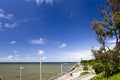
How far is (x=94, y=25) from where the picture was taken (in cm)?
2550

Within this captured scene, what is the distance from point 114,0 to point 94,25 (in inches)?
139

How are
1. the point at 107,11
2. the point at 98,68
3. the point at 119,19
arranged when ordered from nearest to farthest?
the point at 119,19, the point at 107,11, the point at 98,68

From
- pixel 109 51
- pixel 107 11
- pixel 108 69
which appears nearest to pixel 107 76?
pixel 108 69

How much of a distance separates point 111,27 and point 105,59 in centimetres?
353

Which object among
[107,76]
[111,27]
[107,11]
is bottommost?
[107,76]

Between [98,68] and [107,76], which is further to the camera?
[98,68]

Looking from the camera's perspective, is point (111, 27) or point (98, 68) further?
point (98, 68)

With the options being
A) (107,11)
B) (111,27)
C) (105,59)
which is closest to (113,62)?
(105,59)

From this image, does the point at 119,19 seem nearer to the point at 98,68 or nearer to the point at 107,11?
the point at 107,11

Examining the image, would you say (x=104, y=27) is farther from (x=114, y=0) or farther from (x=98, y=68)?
(x=98, y=68)

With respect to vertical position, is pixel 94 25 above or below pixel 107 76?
above

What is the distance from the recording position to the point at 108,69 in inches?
1001

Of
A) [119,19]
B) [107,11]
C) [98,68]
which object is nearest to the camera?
[119,19]

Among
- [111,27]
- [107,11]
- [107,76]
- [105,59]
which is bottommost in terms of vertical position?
[107,76]
